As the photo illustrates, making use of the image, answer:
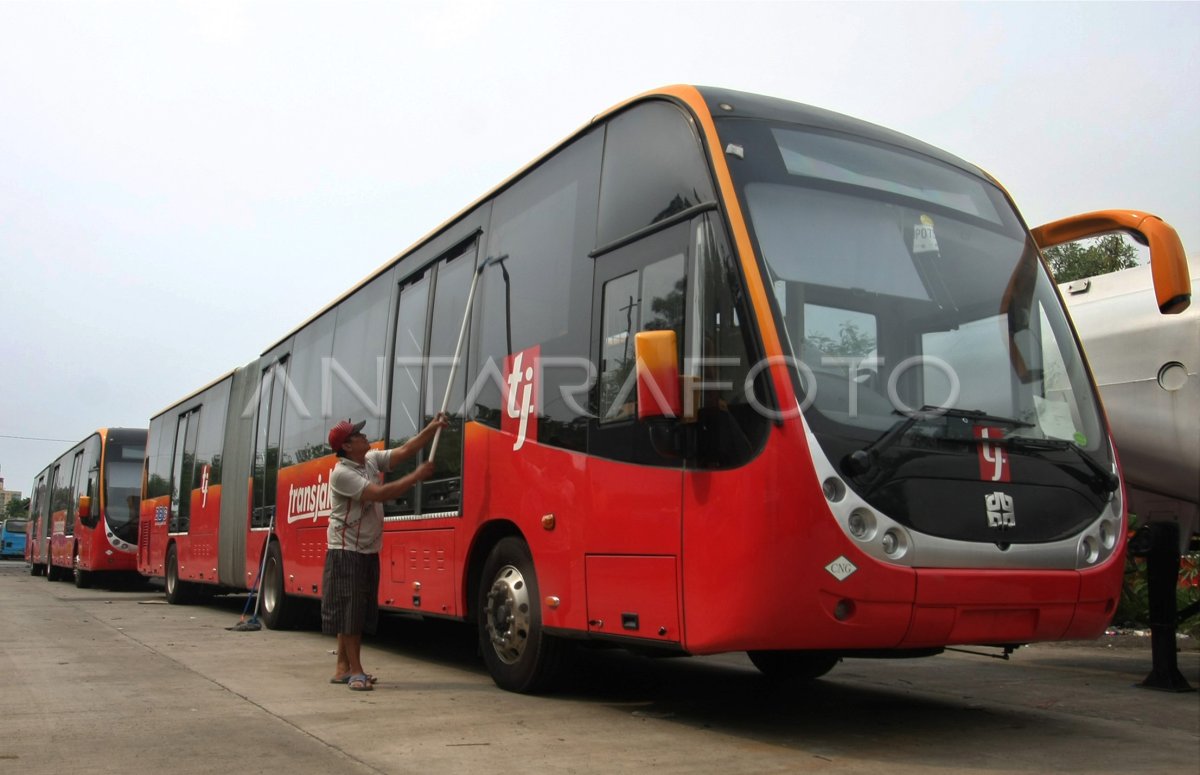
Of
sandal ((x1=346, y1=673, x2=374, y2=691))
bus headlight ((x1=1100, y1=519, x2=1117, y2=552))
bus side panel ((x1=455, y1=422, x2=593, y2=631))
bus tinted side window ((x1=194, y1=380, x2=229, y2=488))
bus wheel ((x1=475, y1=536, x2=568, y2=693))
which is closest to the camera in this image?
bus headlight ((x1=1100, y1=519, x2=1117, y2=552))

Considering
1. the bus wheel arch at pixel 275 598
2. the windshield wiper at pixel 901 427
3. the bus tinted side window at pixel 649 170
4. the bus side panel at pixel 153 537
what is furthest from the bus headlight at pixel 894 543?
the bus side panel at pixel 153 537

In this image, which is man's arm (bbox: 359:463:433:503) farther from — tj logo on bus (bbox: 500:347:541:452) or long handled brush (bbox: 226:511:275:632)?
long handled brush (bbox: 226:511:275:632)

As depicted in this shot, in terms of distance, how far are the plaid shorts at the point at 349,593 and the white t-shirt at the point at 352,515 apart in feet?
0.23

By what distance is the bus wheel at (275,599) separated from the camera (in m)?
12.6

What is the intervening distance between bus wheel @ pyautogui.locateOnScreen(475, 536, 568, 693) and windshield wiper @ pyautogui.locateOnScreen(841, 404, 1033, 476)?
2.38 m

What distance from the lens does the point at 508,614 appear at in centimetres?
711

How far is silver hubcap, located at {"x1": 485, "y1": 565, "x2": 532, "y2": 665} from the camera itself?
22.9 ft

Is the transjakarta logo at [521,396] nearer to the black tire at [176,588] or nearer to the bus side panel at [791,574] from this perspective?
the bus side panel at [791,574]

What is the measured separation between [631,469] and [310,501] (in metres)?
6.63

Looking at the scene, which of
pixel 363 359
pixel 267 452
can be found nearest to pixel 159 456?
pixel 267 452

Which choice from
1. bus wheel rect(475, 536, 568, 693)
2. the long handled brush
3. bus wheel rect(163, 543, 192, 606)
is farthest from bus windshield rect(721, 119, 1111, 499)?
bus wheel rect(163, 543, 192, 606)

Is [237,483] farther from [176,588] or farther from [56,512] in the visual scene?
[56,512]

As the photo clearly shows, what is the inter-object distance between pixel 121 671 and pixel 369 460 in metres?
2.58

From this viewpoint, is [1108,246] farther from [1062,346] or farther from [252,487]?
[1062,346]
